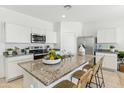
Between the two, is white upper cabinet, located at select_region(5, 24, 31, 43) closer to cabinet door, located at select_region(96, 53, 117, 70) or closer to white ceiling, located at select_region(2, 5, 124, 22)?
white ceiling, located at select_region(2, 5, 124, 22)

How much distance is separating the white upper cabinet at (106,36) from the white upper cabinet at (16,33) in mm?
3343

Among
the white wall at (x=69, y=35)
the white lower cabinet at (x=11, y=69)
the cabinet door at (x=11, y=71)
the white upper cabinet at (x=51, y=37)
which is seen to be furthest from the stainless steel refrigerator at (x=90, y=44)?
the cabinet door at (x=11, y=71)

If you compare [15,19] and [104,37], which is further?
[104,37]

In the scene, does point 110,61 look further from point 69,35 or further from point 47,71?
point 47,71

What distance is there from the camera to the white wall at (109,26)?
4767mm

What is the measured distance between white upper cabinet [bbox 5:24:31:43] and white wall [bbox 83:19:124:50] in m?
3.32


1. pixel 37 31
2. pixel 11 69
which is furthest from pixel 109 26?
pixel 11 69

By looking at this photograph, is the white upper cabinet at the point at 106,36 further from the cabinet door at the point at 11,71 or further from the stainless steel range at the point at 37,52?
the cabinet door at the point at 11,71

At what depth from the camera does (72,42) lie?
565 centimetres

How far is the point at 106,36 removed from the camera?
4.83 meters

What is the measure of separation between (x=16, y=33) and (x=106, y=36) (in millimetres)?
3934

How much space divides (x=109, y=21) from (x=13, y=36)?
4.44 m
